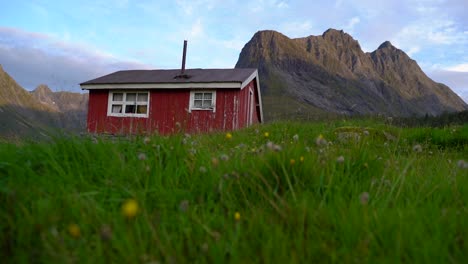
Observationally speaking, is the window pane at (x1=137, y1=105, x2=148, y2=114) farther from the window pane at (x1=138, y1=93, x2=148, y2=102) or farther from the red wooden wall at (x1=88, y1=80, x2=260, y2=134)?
the red wooden wall at (x1=88, y1=80, x2=260, y2=134)

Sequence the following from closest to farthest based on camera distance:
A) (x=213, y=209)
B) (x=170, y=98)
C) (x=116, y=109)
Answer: (x=213, y=209) < (x=170, y=98) < (x=116, y=109)

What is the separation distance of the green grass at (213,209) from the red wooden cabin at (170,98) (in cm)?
1307

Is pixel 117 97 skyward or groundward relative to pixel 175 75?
groundward

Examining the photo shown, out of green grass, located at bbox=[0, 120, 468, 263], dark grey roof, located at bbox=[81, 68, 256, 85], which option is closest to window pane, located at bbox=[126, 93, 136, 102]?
dark grey roof, located at bbox=[81, 68, 256, 85]

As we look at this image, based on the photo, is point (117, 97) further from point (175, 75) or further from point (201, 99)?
point (201, 99)

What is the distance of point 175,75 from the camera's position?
1892 cm

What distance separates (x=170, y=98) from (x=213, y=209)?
16086mm

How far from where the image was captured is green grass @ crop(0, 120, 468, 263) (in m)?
1.17

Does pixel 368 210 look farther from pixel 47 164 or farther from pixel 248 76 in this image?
pixel 248 76

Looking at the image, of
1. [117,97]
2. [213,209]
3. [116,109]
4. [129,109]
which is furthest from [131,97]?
[213,209]

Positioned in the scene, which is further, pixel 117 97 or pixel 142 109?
pixel 117 97

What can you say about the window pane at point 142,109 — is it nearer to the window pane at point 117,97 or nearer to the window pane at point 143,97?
the window pane at point 143,97

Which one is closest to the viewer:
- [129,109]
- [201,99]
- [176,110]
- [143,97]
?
[176,110]

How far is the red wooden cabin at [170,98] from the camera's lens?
635 inches
